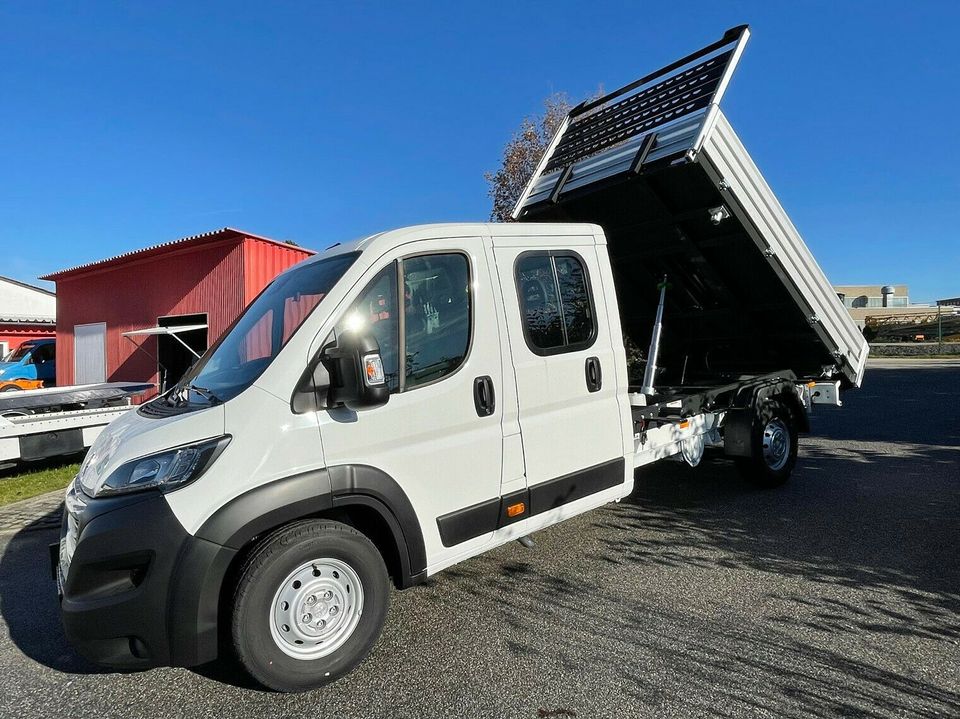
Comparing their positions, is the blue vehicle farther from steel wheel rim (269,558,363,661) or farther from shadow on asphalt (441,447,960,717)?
steel wheel rim (269,558,363,661)

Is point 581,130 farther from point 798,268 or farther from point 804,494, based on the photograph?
point 804,494

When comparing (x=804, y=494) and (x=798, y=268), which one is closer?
(x=798, y=268)

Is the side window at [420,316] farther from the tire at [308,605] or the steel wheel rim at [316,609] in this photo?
the steel wheel rim at [316,609]

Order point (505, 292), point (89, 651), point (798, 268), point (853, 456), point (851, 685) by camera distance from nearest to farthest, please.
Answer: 1. point (89, 651)
2. point (851, 685)
3. point (505, 292)
4. point (798, 268)
5. point (853, 456)

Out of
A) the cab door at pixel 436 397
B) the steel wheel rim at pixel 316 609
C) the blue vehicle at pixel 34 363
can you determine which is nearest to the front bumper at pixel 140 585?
the steel wheel rim at pixel 316 609

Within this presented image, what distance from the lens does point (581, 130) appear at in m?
5.89

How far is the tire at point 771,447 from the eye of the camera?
5.79 meters

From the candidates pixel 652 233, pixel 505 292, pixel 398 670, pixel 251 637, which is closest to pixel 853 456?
pixel 652 233

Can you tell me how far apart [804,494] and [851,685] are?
11.2 feet

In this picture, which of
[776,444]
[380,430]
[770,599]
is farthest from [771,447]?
[380,430]

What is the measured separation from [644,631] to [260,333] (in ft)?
8.74

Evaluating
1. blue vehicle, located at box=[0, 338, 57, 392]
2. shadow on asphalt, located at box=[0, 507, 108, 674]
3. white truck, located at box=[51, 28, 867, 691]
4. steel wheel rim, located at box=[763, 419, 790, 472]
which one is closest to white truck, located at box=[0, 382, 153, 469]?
shadow on asphalt, located at box=[0, 507, 108, 674]

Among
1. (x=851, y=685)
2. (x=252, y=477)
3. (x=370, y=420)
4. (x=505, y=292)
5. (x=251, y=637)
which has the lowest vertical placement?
(x=851, y=685)

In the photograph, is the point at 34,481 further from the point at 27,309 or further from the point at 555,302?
the point at 27,309
